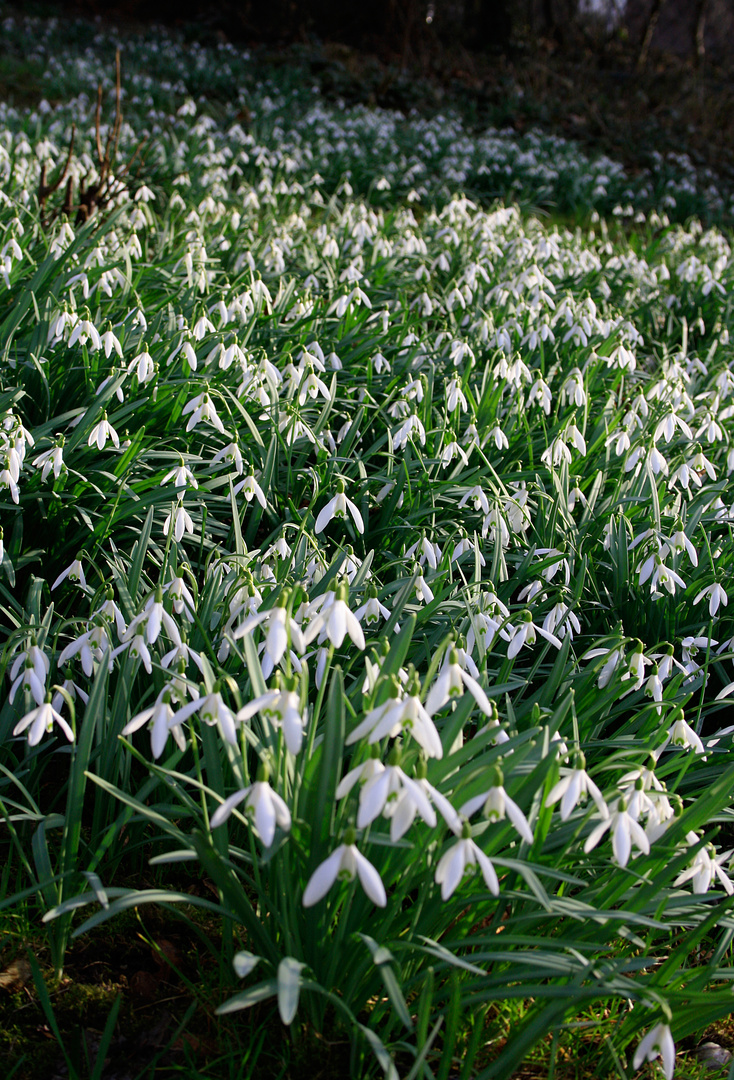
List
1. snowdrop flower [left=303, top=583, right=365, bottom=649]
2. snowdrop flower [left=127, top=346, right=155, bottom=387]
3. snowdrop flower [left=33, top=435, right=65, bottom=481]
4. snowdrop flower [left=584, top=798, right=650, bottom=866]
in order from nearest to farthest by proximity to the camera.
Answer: snowdrop flower [left=584, top=798, right=650, bottom=866]
snowdrop flower [left=303, top=583, right=365, bottom=649]
snowdrop flower [left=33, top=435, right=65, bottom=481]
snowdrop flower [left=127, top=346, right=155, bottom=387]

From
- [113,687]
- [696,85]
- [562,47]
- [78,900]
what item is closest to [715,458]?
[113,687]

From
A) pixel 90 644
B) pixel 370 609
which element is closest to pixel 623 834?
pixel 370 609

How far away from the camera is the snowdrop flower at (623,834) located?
4.27ft

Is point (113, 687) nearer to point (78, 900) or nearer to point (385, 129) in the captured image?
point (78, 900)

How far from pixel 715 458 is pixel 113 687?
2.61 meters

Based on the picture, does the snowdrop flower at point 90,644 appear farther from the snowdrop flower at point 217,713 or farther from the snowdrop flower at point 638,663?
the snowdrop flower at point 638,663

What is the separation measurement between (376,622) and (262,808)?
1045 mm

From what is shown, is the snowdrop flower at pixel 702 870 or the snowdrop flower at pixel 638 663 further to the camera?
the snowdrop flower at pixel 638 663

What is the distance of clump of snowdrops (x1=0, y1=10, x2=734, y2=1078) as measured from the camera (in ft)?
4.46

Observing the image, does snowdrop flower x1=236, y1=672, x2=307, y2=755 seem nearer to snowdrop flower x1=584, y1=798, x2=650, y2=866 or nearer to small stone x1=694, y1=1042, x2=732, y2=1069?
snowdrop flower x1=584, y1=798, x2=650, y2=866

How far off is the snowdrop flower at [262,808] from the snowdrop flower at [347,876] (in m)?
0.10

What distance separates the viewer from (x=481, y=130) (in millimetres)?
11602

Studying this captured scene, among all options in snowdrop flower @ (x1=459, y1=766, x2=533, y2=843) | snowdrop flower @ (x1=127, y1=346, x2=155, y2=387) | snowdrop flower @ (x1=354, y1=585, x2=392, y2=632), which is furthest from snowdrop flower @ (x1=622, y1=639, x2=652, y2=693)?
snowdrop flower @ (x1=127, y1=346, x2=155, y2=387)

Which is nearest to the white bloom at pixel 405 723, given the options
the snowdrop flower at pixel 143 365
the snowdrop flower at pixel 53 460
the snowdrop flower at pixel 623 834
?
the snowdrop flower at pixel 623 834
